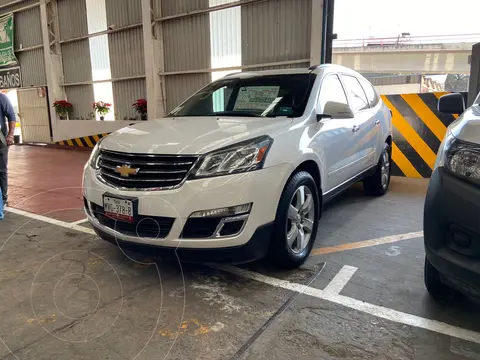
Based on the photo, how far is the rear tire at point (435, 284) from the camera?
7.30 ft

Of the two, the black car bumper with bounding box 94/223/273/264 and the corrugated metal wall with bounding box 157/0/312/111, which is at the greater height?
the corrugated metal wall with bounding box 157/0/312/111

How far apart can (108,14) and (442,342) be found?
467 inches

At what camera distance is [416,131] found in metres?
5.72

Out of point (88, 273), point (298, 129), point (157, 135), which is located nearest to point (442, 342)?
point (298, 129)

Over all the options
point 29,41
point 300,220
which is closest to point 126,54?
point 29,41

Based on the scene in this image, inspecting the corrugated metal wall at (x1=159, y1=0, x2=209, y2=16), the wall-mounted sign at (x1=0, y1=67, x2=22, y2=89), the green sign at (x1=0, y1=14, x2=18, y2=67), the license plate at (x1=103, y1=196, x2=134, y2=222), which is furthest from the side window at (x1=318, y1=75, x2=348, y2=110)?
the green sign at (x1=0, y1=14, x2=18, y2=67)

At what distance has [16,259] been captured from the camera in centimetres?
305

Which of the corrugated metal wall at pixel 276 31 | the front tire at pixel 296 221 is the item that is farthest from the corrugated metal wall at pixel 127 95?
the front tire at pixel 296 221

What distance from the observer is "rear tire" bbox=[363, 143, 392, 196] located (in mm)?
4691

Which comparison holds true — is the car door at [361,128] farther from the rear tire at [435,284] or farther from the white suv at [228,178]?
the rear tire at [435,284]

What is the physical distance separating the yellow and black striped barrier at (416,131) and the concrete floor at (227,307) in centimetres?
269

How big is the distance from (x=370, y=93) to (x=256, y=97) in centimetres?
188

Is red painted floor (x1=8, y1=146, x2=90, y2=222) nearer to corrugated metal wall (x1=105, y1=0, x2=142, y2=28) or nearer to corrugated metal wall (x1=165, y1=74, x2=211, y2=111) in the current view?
corrugated metal wall (x1=165, y1=74, x2=211, y2=111)

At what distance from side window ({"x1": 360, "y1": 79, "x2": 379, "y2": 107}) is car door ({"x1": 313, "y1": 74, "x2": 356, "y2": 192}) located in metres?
0.85
